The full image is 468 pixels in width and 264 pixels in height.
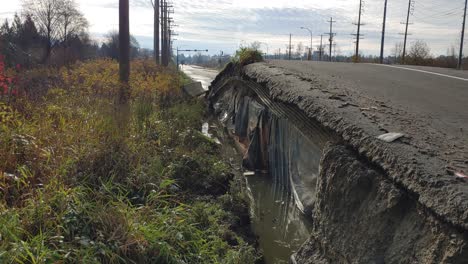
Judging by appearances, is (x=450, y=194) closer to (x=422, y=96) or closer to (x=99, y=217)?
(x=99, y=217)

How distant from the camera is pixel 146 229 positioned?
3.46 meters

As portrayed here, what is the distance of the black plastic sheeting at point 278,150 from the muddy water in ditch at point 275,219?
0.15 meters

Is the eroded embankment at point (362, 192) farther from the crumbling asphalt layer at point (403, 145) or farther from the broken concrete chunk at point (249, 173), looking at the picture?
the broken concrete chunk at point (249, 173)

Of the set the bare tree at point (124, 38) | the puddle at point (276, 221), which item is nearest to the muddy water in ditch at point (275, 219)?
the puddle at point (276, 221)

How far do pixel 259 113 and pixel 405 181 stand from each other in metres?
6.01

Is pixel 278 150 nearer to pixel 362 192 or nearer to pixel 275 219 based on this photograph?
pixel 275 219

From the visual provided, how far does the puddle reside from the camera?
5.18 m

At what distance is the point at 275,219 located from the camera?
6.18 m

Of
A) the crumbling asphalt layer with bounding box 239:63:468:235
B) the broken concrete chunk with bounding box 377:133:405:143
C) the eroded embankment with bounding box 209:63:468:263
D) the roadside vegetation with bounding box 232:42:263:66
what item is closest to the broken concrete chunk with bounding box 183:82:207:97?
the roadside vegetation with bounding box 232:42:263:66

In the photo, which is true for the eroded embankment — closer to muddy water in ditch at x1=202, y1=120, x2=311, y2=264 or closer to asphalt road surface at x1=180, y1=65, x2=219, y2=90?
muddy water in ditch at x1=202, y1=120, x2=311, y2=264

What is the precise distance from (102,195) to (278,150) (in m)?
4.19

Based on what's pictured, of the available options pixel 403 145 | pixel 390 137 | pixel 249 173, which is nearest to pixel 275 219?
pixel 249 173

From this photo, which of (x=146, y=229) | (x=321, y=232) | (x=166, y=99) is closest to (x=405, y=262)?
(x=321, y=232)

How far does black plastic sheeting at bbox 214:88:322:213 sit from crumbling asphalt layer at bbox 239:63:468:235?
69 cm
